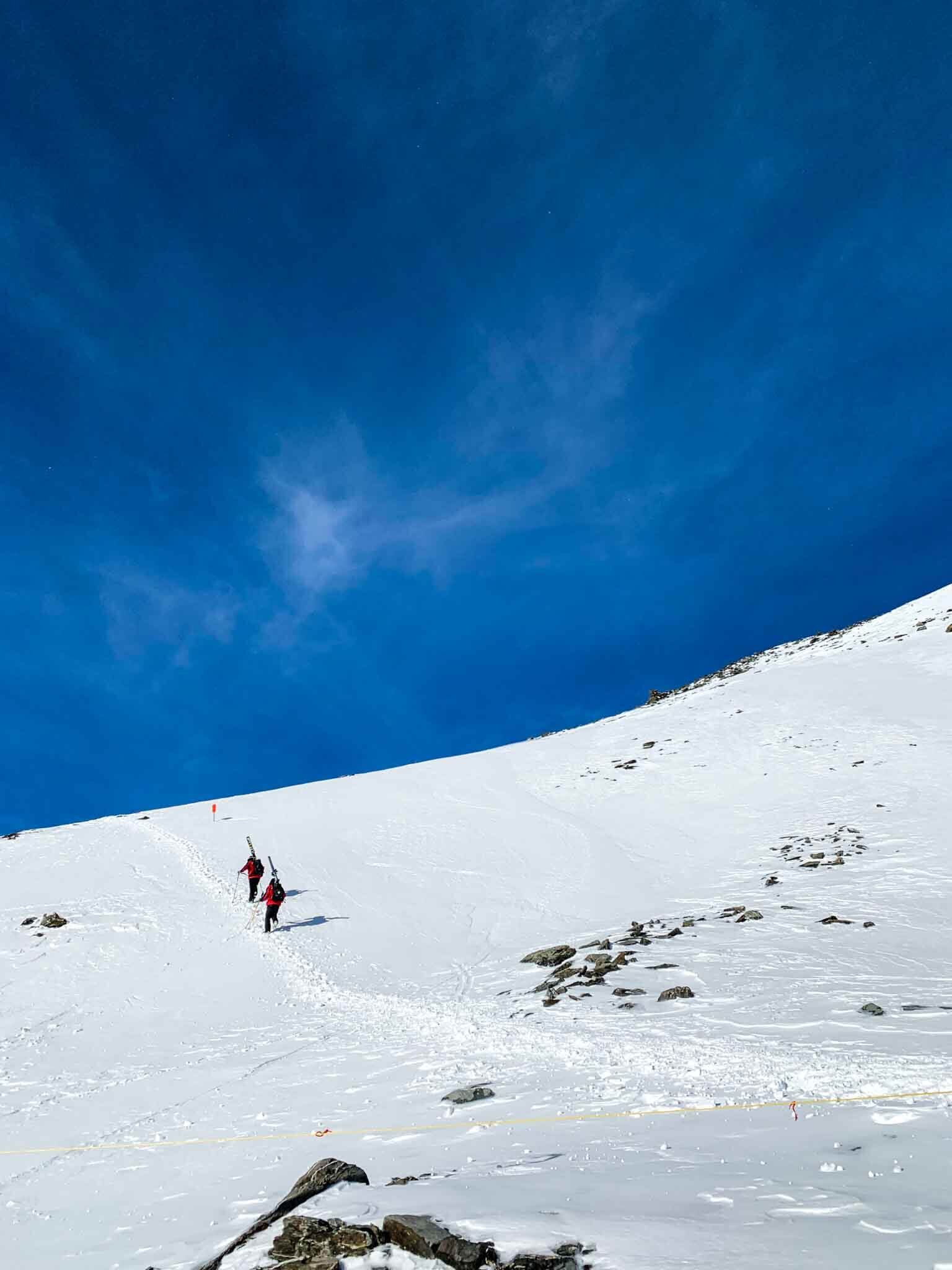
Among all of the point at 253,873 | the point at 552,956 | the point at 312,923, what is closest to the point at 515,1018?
the point at 552,956

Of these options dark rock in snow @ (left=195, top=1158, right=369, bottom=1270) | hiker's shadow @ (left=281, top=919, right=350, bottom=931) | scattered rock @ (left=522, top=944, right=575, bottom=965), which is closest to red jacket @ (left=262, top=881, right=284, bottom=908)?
hiker's shadow @ (left=281, top=919, right=350, bottom=931)

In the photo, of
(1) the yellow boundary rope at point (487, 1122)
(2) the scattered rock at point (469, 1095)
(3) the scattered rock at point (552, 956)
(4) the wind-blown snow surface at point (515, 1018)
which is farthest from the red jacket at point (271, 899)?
(2) the scattered rock at point (469, 1095)

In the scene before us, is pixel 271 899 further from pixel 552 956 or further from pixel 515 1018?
pixel 515 1018

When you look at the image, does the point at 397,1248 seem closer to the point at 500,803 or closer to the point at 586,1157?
the point at 586,1157

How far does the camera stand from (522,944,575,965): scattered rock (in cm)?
1598

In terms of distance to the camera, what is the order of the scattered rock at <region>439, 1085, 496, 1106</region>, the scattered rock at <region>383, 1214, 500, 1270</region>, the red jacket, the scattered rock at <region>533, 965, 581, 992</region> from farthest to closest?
the red jacket, the scattered rock at <region>533, 965, 581, 992</region>, the scattered rock at <region>439, 1085, 496, 1106</region>, the scattered rock at <region>383, 1214, 500, 1270</region>

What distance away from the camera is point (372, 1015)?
1376 centimetres

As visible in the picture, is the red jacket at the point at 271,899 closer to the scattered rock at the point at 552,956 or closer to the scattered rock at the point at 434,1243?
the scattered rock at the point at 552,956

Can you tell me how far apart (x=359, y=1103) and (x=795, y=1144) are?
5.51 metres

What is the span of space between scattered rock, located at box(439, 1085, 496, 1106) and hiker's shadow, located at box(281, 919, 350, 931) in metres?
12.9

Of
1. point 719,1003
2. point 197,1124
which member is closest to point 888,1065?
point 719,1003

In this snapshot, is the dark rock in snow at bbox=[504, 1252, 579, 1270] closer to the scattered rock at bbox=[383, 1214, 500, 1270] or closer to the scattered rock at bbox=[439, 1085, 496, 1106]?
the scattered rock at bbox=[383, 1214, 500, 1270]

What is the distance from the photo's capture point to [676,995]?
39.8 feet

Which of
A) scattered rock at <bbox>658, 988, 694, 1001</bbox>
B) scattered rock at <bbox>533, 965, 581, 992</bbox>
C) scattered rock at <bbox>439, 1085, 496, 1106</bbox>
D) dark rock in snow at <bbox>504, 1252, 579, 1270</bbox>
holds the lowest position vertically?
dark rock in snow at <bbox>504, 1252, 579, 1270</bbox>
